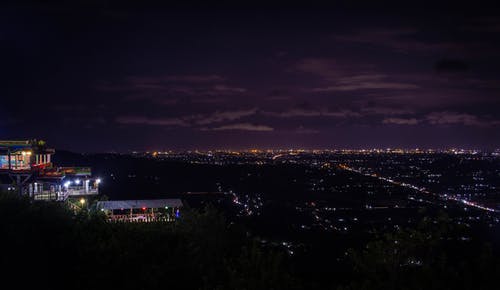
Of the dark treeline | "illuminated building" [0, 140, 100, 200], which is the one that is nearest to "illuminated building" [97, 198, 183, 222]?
"illuminated building" [0, 140, 100, 200]

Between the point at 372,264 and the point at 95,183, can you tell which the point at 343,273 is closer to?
the point at 95,183

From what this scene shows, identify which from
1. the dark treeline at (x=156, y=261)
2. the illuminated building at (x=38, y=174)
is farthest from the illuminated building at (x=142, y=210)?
the dark treeline at (x=156, y=261)

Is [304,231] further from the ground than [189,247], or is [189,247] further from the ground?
[189,247]

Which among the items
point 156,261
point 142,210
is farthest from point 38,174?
point 156,261

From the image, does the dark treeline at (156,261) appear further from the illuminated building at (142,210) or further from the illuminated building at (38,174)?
the illuminated building at (142,210)

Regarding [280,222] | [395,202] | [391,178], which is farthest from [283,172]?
[280,222]

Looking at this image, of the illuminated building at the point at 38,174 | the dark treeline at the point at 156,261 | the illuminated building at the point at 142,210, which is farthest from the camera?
the illuminated building at the point at 142,210

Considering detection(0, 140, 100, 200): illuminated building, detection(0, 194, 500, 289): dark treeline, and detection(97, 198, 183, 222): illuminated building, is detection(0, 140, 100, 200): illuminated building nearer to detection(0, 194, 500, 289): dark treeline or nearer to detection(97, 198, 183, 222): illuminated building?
detection(97, 198, 183, 222): illuminated building
